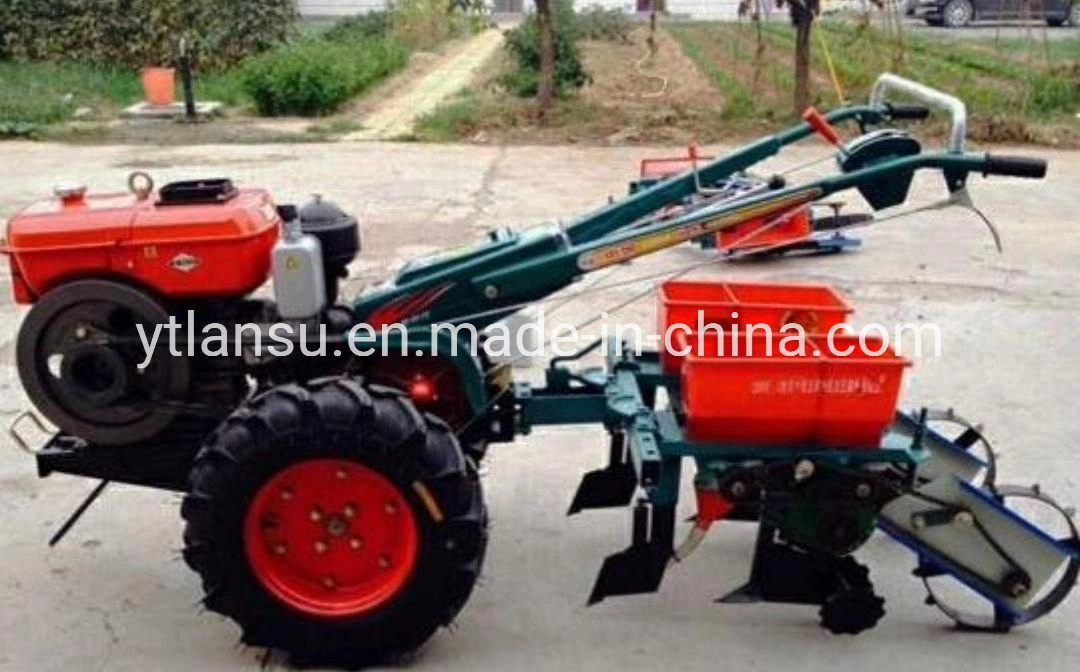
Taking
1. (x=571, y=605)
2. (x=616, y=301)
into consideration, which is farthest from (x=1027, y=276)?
(x=571, y=605)

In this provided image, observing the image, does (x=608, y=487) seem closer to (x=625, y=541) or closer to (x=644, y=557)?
(x=625, y=541)

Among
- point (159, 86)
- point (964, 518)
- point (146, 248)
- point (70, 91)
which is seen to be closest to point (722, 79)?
point (159, 86)

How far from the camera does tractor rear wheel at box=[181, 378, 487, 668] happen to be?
3.03m

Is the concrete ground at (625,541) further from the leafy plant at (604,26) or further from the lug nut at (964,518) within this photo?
the leafy plant at (604,26)

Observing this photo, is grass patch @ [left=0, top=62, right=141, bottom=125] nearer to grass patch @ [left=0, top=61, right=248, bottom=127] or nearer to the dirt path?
grass patch @ [left=0, top=61, right=248, bottom=127]

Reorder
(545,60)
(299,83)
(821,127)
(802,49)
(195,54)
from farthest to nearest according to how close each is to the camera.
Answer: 1. (195,54)
2. (299,83)
3. (545,60)
4. (802,49)
5. (821,127)

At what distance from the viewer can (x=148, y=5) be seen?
17.3 meters

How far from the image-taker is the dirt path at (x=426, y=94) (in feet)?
42.0

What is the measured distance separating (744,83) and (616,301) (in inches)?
376

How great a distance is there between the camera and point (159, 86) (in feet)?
45.9

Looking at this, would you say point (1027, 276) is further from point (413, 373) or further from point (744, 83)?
point (744, 83)

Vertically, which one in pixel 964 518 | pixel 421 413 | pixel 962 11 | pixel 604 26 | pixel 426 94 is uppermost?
pixel 962 11

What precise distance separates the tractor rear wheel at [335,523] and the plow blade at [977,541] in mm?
1160

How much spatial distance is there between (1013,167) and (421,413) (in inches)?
64.4
